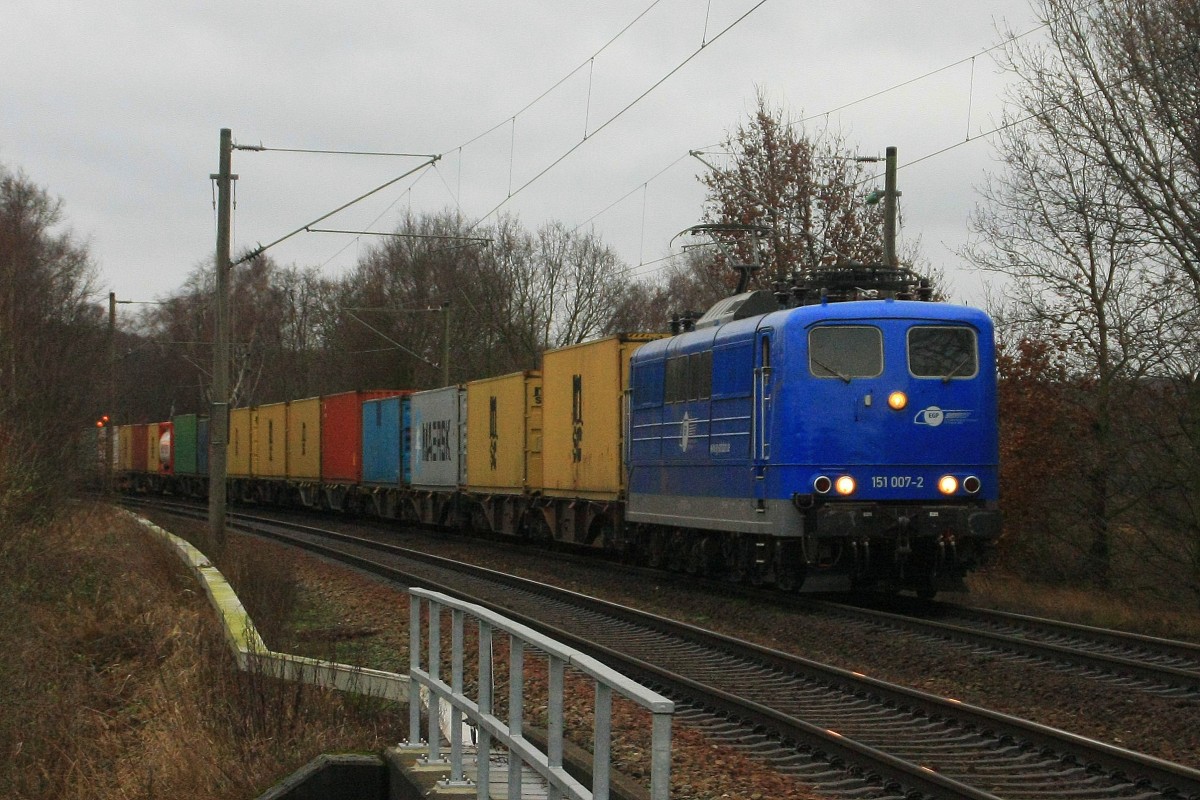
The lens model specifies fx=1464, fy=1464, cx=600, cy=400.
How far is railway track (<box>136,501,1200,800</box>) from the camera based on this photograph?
287 inches

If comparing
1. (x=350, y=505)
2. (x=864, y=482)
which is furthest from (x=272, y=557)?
(x=350, y=505)

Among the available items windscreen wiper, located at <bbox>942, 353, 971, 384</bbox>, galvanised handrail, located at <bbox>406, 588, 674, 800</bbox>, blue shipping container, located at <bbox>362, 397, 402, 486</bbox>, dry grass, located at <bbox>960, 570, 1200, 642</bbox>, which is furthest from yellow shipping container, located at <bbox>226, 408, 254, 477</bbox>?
galvanised handrail, located at <bbox>406, 588, 674, 800</bbox>

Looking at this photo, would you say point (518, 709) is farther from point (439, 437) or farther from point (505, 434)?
point (439, 437)

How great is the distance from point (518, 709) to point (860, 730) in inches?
140

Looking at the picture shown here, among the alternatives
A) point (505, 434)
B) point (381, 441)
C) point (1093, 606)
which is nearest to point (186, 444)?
point (381, 441)

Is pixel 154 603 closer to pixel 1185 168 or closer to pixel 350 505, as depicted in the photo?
pixel 1185 168

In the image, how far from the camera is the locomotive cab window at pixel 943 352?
14.8 meters

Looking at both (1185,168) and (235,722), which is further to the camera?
(1185,168)

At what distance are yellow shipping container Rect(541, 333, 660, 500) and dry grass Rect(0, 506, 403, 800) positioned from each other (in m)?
5.80

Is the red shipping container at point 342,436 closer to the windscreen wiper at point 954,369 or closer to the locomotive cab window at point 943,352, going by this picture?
the locomotive cab window at point 943,352

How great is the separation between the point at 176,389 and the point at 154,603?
70.2 metres

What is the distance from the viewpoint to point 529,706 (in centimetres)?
973

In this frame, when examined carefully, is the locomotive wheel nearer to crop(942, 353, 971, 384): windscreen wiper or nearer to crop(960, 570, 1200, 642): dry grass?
crop(960, 570, 1200, 642): dry grass

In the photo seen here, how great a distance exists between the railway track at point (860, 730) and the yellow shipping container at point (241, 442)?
115 ft
